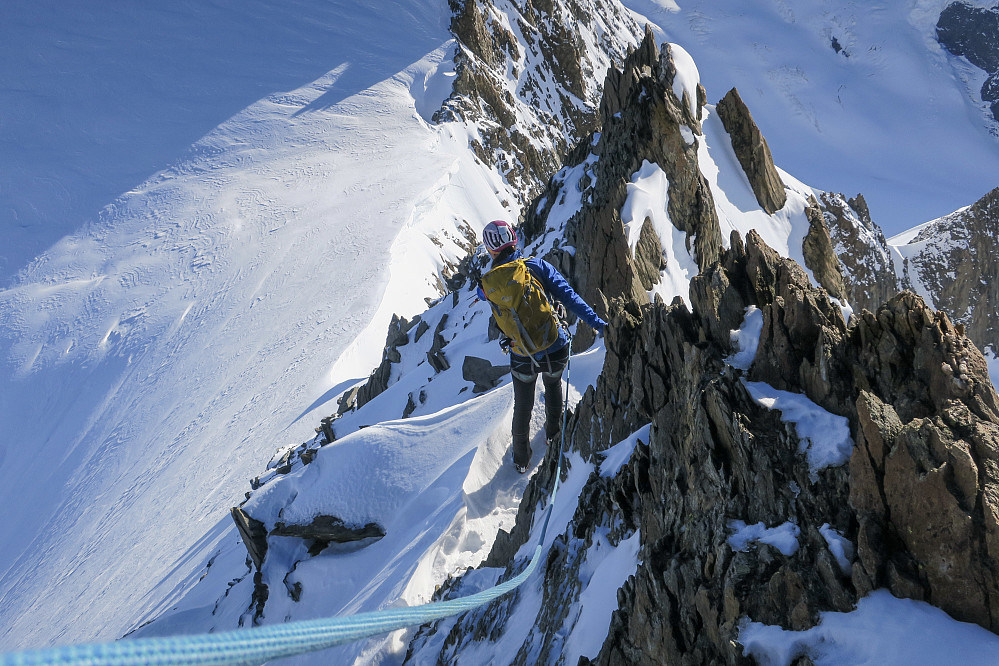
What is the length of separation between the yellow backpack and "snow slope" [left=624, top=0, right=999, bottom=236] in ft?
213

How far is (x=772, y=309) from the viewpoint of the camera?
523 centimetres

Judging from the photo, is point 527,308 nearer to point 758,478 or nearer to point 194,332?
point 758,478

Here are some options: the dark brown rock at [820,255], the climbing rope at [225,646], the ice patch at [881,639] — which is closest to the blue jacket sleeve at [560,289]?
the ice patch at [881,639]

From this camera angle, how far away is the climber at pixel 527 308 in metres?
6.66

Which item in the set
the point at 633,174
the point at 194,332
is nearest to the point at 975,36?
the point at 633,174

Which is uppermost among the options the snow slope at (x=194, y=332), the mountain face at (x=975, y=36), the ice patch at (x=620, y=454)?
the mountain face at (x=975, y=36)

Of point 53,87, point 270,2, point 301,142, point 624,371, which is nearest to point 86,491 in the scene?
point 624,371

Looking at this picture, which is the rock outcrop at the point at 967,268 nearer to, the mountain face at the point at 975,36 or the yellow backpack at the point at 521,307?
the yellow backpack at the point at 521,307

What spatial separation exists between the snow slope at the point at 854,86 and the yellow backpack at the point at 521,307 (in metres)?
65.1

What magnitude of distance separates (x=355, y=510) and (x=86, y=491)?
53.8 ft

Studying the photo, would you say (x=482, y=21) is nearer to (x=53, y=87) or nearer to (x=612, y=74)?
(x=53, y=87)

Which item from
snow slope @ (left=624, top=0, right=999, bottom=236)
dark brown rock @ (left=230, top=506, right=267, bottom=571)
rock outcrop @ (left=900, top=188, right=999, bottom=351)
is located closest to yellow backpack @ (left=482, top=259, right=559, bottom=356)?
dark brown rock @ (left=230, top=506, right=267, bottom=571)

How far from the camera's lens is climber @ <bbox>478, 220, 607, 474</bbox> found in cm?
666

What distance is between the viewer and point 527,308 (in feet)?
22.2
